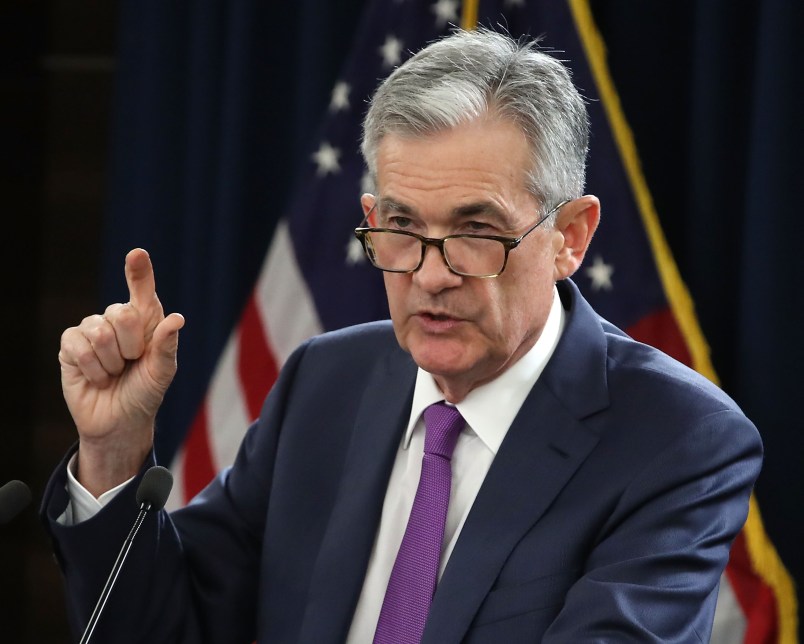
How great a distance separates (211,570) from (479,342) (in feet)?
1.94

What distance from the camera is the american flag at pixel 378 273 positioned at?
2.57 m

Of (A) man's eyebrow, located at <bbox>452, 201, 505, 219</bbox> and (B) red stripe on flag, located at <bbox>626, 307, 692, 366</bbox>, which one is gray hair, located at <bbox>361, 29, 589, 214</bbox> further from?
(B) red stripe on flag, located at <bbox>626, 307, 692, 366</bbox>

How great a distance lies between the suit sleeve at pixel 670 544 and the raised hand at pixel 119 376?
26.1 inches

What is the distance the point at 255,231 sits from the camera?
3.54 metres

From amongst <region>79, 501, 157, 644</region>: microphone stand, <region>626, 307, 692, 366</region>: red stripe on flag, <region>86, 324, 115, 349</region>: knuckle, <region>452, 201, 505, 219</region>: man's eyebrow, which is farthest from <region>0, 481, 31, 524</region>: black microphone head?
<region>626, 307, 692, 366</region>: red stripe on flag

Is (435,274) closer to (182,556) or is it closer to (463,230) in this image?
(463,230)

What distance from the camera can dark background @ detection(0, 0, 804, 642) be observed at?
2711mm

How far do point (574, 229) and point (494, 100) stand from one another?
269 mm

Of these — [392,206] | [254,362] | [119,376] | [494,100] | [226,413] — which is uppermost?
[494,100]

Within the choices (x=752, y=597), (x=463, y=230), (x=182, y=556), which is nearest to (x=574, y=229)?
(x=463, y=230)

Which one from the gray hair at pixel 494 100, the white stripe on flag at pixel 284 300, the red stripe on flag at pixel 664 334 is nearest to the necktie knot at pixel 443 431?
the gray hair at pixel 494 100

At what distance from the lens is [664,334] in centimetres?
271

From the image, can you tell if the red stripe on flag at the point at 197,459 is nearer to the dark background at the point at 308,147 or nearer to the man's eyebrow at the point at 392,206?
the dark background at the point at 308,147

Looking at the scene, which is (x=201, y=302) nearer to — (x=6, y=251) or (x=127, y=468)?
(x=6, y=251)
